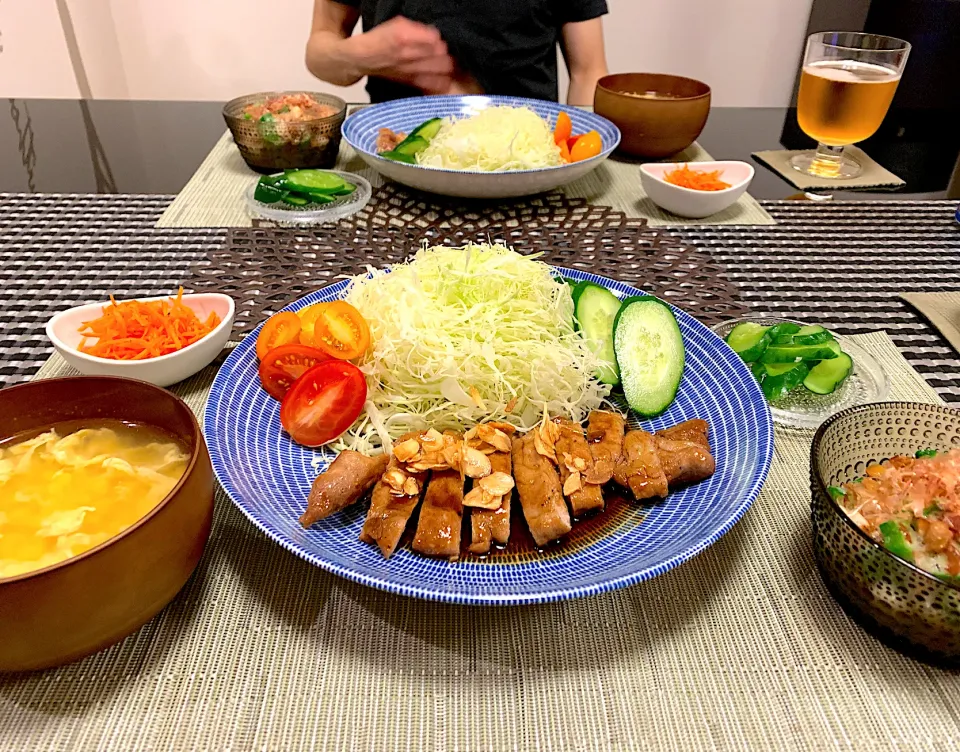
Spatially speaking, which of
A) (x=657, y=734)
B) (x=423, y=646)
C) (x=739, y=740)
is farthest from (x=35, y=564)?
(x=739, y=740)

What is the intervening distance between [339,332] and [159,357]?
44 centimetres

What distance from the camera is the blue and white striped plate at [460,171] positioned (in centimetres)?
261

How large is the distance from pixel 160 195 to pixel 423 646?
2452 millimetres

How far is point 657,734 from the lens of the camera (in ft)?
3.49

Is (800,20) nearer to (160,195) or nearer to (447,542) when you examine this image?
(160,195)

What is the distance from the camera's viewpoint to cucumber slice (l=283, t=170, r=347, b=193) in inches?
108

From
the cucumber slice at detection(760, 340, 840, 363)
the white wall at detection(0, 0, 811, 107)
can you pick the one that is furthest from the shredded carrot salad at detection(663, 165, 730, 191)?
the white wall at detection(0, 0, 811, 107)

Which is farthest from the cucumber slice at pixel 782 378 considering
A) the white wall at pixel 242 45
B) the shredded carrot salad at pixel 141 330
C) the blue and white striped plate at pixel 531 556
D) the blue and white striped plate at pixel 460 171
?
the white wall at pixel 242 45

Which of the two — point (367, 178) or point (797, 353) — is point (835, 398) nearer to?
point (797, 353)

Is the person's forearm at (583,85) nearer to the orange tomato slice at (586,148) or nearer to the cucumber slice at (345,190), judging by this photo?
the orange tomato slice at (586,148)

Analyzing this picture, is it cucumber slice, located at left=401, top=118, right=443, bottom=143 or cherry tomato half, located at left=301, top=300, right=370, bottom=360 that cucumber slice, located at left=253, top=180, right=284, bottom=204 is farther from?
cherry tomato half, located at left=301, top=300, right=370, bottom=360

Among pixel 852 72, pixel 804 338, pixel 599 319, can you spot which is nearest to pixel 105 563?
pixel 599 319

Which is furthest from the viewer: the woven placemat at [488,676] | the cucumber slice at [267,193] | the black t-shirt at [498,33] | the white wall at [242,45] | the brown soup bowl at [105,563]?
the white wall at [242,45]

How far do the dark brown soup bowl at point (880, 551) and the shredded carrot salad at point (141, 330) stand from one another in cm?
151
